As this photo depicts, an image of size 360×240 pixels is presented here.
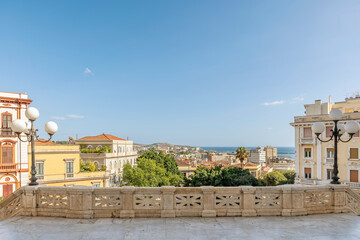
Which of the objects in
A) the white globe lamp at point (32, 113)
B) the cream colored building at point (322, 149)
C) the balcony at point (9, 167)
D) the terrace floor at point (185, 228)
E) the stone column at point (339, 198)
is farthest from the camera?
the cream colored building at point (322, 149)

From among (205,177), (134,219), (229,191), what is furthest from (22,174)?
(229,191)

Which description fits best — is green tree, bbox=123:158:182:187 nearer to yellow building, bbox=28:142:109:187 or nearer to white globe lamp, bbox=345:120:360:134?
yellow building, bbox=28:142:109:187

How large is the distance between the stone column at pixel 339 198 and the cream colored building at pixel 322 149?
90.2 ft

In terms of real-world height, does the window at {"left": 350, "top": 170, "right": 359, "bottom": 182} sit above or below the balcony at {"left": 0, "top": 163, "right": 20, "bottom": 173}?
below

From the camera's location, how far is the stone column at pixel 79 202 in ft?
22.3

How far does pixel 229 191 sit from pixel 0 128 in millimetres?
27490

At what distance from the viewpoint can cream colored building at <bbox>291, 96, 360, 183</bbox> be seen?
30562mm

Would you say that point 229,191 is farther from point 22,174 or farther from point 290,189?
point 22,174

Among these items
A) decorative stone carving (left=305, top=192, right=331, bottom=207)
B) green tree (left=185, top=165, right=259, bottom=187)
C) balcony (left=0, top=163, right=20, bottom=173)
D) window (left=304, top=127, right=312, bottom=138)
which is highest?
window (left=304, top=127, right=312, bottom=138)

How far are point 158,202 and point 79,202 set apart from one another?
2.45 m

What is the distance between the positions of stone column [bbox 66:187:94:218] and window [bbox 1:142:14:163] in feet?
78.1

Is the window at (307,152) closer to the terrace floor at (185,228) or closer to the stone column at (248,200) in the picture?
the terrace floor at (185,228)

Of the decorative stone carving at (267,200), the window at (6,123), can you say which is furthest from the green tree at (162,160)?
the decorative stone carving at (267,200)

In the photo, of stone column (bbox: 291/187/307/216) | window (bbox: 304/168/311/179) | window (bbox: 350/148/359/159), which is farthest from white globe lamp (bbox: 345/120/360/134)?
window (bbox: 304/168/311/179)
